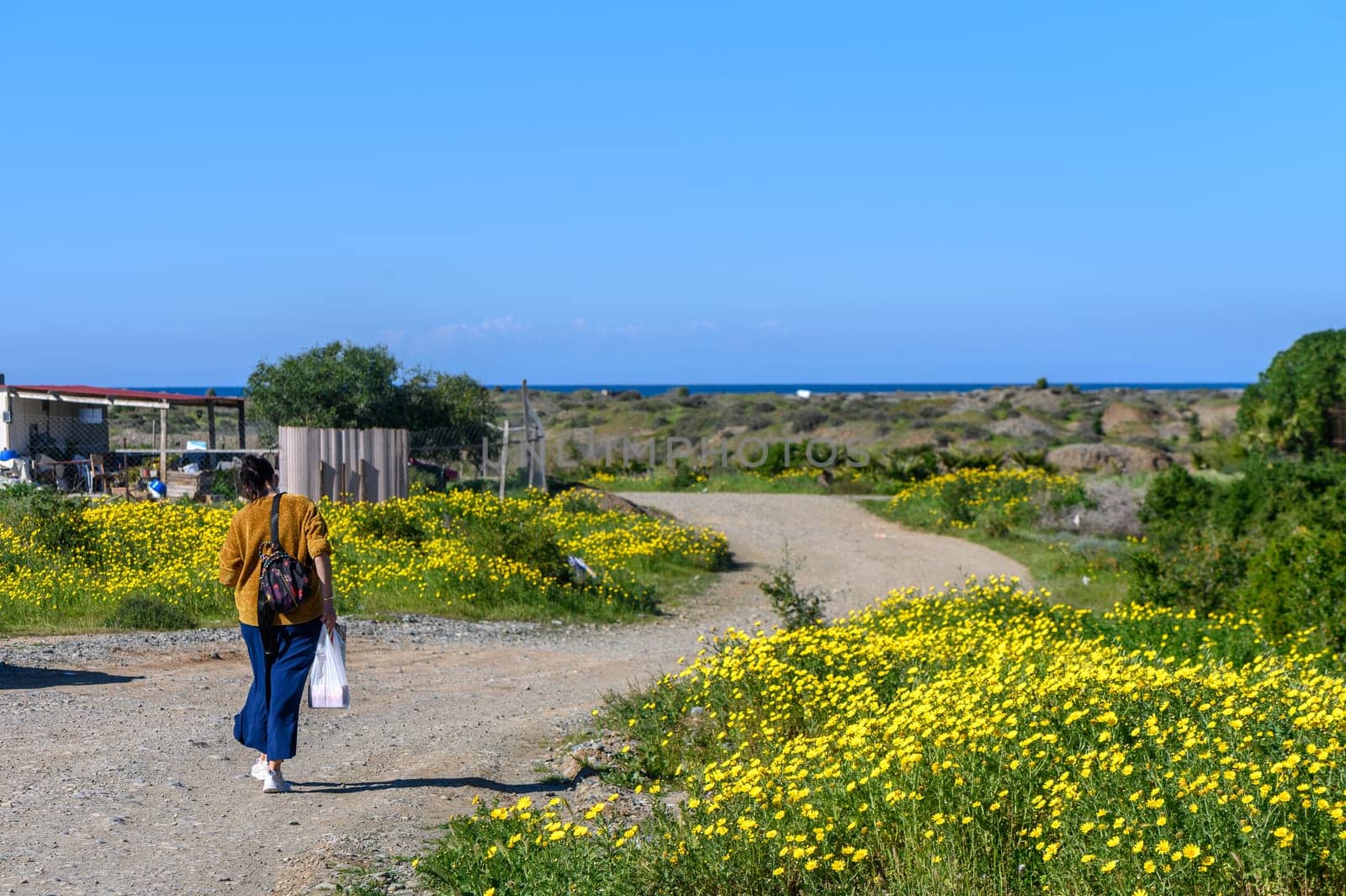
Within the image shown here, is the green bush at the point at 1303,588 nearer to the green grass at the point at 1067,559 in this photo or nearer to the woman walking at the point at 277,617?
the green grass at the point at 1067,559

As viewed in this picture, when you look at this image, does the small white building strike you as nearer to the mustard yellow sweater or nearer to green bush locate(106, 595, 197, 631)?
→ green bush locate(106, 595, 197, 631)

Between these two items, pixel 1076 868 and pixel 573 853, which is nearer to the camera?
pixel 1076 868

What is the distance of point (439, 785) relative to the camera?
671 centimetres

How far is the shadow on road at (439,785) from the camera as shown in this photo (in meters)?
6.53

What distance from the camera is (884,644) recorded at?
8.72 metres

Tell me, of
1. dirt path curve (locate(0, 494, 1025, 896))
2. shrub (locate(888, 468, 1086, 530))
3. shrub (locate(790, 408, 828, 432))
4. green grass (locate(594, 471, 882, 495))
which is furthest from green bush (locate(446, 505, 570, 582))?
shrub (locate(790, 408, 828, 432))

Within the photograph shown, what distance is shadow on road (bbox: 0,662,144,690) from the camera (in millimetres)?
8758

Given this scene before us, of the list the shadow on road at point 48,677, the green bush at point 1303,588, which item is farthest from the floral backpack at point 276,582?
the green bush at point 1303,588

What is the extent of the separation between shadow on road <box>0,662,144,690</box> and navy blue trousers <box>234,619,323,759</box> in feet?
10.2

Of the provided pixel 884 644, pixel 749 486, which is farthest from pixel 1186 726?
pixel 749 486

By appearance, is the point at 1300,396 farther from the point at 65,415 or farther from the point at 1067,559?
the point at 65,415

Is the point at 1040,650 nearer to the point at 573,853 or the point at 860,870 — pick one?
the point at 860,870

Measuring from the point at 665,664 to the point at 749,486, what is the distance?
1747 centimetres

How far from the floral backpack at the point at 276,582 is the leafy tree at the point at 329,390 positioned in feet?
62.6
